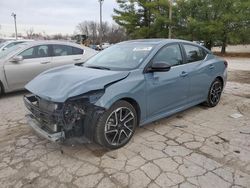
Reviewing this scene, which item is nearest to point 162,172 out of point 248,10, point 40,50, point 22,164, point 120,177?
point 120,177

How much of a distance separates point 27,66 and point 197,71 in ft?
14.3

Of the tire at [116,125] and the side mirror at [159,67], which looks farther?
the side mirror at [159,67]

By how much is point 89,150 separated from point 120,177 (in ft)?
2.60

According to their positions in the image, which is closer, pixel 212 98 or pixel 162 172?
pixel 162 172

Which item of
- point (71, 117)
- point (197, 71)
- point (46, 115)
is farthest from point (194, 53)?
point (46, 115)

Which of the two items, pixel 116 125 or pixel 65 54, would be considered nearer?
pixel 116 125

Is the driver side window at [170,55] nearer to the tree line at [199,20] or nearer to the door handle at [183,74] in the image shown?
the door handle at [183,74]

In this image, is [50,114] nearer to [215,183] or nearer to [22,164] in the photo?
[22,164]

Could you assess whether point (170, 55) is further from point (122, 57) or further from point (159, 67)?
point (122, 57)

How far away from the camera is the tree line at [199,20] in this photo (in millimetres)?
21000

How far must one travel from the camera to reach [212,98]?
536 centimetres

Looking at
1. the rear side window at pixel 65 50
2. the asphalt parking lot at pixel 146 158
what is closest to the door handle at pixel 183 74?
the asphalt parking lot at pixel 146 158

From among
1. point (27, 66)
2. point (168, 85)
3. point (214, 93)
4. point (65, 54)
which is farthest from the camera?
point (65, 54)

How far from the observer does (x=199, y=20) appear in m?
22.6
